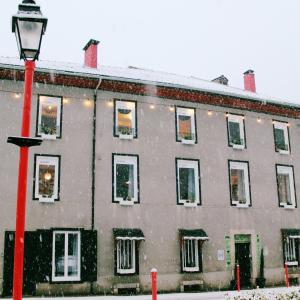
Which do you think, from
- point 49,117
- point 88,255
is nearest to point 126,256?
point 88,255

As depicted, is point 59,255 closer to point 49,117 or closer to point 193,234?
point 49,117

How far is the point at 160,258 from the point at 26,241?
20.1 feet

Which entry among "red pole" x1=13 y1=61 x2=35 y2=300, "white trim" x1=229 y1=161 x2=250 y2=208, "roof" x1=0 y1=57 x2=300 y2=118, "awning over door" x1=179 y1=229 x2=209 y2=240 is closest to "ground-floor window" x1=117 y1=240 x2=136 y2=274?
"awning over door" x1=179 y1=229 x2=209 y2=240

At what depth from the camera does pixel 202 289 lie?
21.9 metres

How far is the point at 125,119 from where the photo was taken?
73.3ft

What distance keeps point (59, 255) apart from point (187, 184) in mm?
7152

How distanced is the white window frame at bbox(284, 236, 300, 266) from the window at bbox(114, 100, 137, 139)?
33.7 ft

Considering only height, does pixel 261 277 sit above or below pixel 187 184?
below

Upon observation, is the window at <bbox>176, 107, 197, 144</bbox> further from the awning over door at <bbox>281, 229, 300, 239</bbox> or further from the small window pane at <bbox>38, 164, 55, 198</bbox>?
the awning over door at <bbox>281, 229, 300, 239</bbox>

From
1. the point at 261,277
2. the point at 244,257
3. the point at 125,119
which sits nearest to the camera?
the point at 125,119

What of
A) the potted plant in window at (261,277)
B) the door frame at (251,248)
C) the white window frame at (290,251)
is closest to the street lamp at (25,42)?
the door frame at (251,248)

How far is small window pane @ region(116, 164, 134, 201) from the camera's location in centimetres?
2156

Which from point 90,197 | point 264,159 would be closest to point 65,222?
point 90,197

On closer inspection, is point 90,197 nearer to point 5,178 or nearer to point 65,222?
point 65,222
